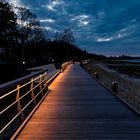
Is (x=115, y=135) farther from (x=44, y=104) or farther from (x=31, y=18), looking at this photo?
(x=31, y=18)

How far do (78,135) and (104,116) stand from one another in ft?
9.81

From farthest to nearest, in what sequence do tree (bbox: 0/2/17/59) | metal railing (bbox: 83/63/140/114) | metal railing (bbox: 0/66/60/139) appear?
tree (bbox: 0/2/17/59), metal railing (bbox: 83/63/140/114), metal railing (bbox: 0/66/60/139)

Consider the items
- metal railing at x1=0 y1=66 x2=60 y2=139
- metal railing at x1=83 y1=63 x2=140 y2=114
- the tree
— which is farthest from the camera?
the tree

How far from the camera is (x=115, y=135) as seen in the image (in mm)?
8703

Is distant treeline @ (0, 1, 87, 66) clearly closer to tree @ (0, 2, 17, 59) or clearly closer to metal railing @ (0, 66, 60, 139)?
tree @ (0, 2, 17, 59)

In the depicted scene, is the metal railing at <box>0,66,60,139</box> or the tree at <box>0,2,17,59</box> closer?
the metal railing at <box>0,66,60,139</box>

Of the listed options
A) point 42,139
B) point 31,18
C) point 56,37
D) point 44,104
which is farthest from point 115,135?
point 56,37

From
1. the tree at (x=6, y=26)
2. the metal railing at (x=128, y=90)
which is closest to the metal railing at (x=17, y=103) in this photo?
the metal railing at (x=128, y=90)

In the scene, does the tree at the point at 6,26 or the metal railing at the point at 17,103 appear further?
the tree at the point at 6,26

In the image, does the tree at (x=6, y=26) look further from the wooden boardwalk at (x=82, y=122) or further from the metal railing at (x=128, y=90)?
the wooden boardwalk at (x=82, y=122)

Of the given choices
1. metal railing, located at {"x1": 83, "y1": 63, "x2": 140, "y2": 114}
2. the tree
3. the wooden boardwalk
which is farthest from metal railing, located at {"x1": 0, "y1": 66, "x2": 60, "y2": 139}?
the tree

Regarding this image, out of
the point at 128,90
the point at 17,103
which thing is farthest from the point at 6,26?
the point at 17,103

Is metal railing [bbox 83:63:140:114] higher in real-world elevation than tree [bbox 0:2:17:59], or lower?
lower

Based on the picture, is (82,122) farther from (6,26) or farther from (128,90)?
(6,26)
